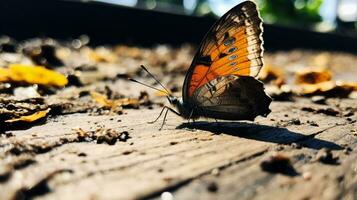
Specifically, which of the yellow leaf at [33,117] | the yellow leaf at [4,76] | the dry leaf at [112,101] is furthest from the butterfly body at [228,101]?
the yellow leaf at [4,76]

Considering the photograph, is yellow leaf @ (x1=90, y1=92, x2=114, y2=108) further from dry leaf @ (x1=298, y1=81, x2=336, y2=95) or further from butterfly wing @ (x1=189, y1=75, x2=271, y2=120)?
dry leaf @ (x1=298, y1=81, x2=336, y2=95)

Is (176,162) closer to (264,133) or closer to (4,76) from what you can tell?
(264,133)

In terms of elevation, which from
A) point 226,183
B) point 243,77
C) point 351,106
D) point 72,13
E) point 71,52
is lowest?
point 226,183

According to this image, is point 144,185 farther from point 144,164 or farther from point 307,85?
point 307,85

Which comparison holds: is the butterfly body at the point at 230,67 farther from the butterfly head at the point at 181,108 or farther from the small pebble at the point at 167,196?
the small pebble at the point at 167,196

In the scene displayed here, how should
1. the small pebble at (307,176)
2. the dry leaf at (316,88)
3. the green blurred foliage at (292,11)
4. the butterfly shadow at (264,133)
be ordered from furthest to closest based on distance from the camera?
1. the green blurred foliage at (292,11)
2. the dry leaf at (316,88)
3. the butterfly shadow at (264,133)
4. the small pebble at (307,176)

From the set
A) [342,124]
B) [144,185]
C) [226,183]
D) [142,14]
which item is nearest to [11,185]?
[144,185]
